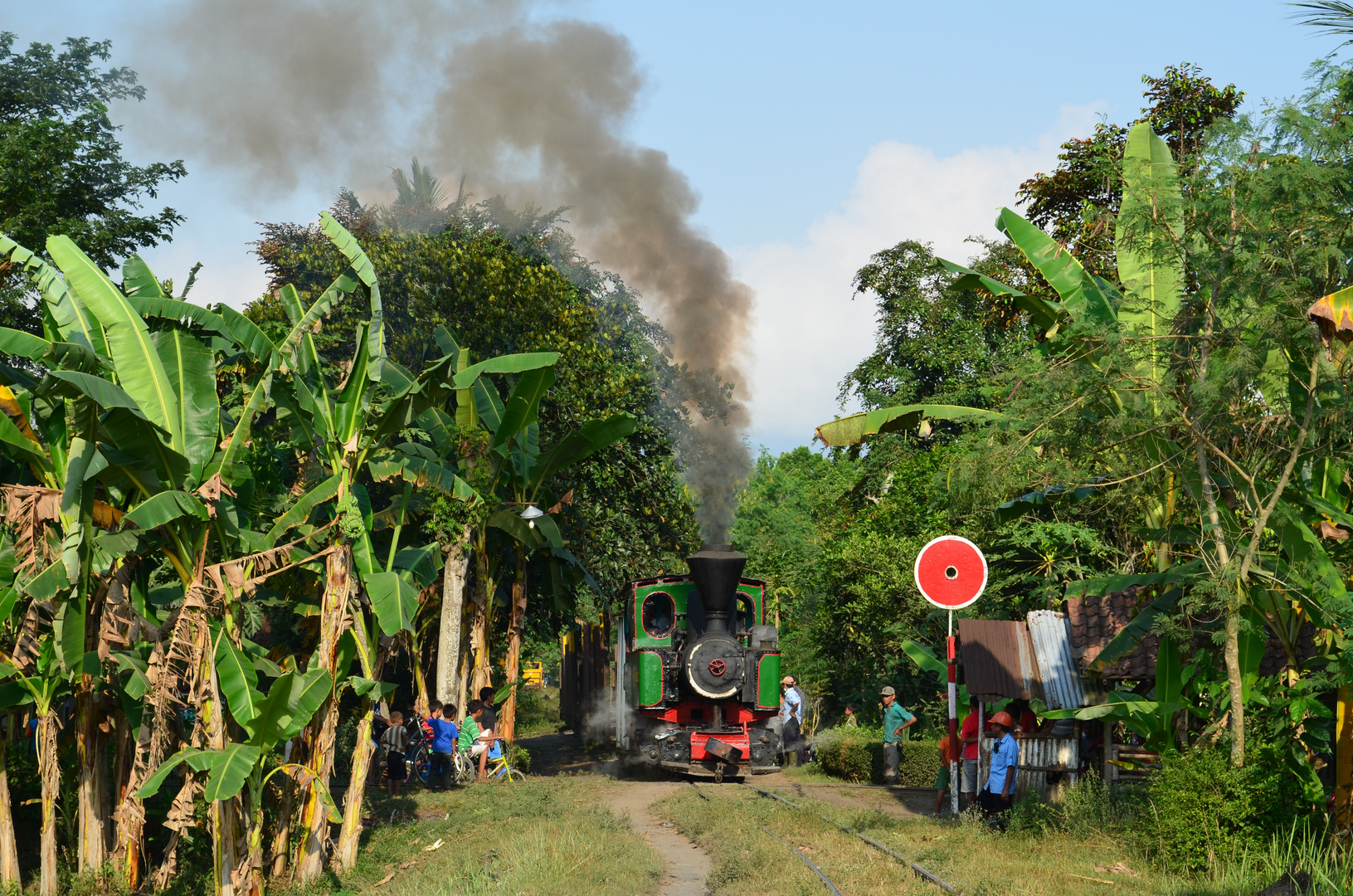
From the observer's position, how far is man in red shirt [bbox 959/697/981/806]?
41.6 feet

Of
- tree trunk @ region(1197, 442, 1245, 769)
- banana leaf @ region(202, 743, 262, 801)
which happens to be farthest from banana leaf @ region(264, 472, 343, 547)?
tree trunk @ region(1197, 442, 1245, 769)

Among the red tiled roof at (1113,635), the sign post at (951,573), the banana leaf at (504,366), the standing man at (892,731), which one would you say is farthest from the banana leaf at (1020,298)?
the standing man at (892,731)

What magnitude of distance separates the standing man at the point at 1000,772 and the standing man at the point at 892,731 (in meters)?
3.70

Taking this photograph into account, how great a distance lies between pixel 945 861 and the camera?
9570 millimetres

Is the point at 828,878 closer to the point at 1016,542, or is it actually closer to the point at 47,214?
the point at 1016,542

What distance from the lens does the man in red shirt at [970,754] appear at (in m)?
12.7

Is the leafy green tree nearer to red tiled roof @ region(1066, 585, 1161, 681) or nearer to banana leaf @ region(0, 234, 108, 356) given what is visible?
banana leaf @ region(0, 234, 108, 356)

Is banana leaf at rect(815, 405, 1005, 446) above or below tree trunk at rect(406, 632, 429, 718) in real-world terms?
above

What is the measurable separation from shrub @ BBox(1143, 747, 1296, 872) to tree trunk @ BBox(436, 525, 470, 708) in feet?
35.7

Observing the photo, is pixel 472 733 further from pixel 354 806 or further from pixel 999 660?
pixel 999 660

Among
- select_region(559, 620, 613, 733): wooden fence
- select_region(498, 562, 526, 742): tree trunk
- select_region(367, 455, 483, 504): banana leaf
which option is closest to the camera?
select_region(367, 455, 483, 504): banana leaf

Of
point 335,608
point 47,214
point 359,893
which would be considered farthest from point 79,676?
point 47,214

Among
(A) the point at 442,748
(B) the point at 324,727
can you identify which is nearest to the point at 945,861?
(B) the point at 324,727

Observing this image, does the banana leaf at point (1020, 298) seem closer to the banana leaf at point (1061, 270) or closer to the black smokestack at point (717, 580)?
the banana leaf at point (1061, 270)
